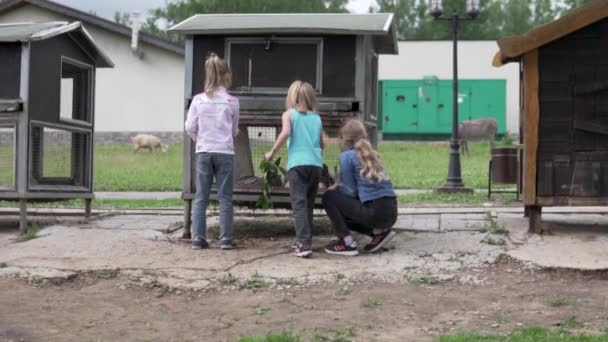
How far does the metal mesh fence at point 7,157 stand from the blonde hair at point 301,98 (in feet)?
9.78

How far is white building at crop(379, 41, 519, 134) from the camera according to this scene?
114ft

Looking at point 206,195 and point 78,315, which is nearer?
point 78,315

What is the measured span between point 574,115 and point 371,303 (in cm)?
325

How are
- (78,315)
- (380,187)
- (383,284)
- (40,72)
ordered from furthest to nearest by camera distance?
(40,72), (380,187), (383,284), (78,315)

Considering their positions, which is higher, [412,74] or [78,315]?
[412,74]

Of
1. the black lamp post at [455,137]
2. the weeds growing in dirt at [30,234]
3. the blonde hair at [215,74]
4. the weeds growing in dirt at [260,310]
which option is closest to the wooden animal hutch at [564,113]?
the blonde hair at [215,74]

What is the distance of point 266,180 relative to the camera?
8195 millimetres

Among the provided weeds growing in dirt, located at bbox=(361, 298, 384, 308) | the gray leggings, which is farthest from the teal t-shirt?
weeds growing in dirt, located at bbox=(361, 298, 384, 308)

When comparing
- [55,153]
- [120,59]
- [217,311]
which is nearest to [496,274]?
[217,311]

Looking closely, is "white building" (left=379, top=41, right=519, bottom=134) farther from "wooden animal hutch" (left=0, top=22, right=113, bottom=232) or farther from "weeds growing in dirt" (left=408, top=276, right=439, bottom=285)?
"weeds growing in dirt" (left=408, top=276, right=439, bottom=285)

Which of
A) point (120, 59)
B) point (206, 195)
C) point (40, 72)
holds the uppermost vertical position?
point (120, 59)

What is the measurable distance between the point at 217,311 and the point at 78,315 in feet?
2.93

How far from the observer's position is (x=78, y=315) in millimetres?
5930

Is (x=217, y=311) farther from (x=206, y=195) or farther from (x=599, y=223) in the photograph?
(x=599, y=223)
